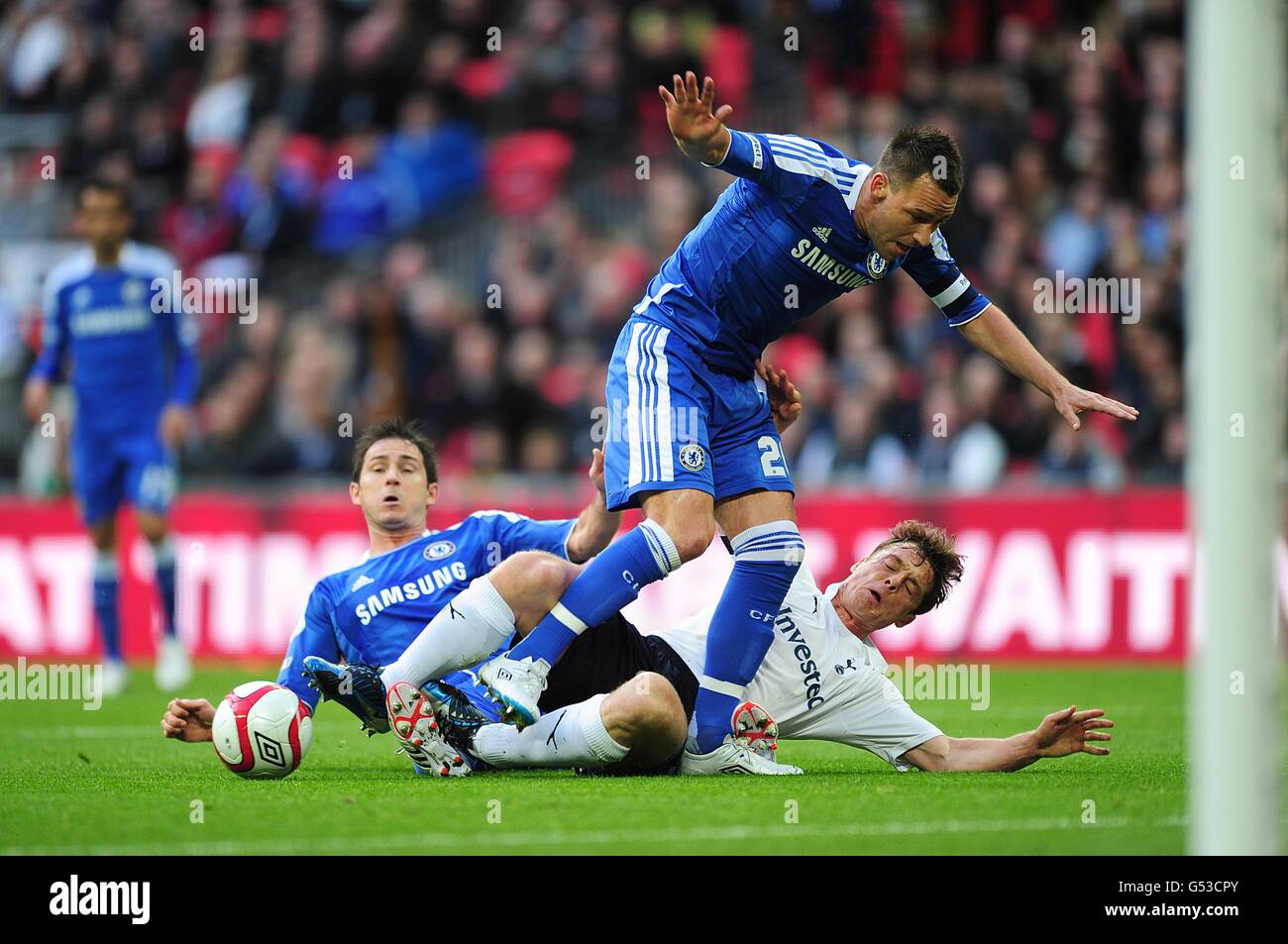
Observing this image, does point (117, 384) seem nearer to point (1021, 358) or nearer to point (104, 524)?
point (104, 524)

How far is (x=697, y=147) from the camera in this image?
530 centimetres

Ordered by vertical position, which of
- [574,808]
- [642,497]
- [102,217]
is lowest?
[574,808]

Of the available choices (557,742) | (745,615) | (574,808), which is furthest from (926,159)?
(574,808)

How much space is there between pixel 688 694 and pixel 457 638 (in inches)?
37.2

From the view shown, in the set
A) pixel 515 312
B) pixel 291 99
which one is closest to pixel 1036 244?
pixel 515 312

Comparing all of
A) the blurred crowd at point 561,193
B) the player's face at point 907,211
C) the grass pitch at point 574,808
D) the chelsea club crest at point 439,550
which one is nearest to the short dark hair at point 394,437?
the chelsea club crest at point 439,550

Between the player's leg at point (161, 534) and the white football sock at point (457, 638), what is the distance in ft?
16.3

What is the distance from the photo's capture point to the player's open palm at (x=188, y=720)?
18.9 feet

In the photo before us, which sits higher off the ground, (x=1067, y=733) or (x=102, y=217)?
(x=102, y=217)

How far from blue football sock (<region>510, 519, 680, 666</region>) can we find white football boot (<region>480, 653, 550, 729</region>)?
5 cm

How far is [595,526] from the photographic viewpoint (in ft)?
20.2

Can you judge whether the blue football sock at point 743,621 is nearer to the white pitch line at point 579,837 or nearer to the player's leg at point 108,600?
the white pitch line at point 579,837

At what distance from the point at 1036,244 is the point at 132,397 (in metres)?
7.07

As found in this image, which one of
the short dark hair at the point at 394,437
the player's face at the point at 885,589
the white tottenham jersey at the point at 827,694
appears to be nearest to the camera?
the white tottenham jersey at the point at 827,694
